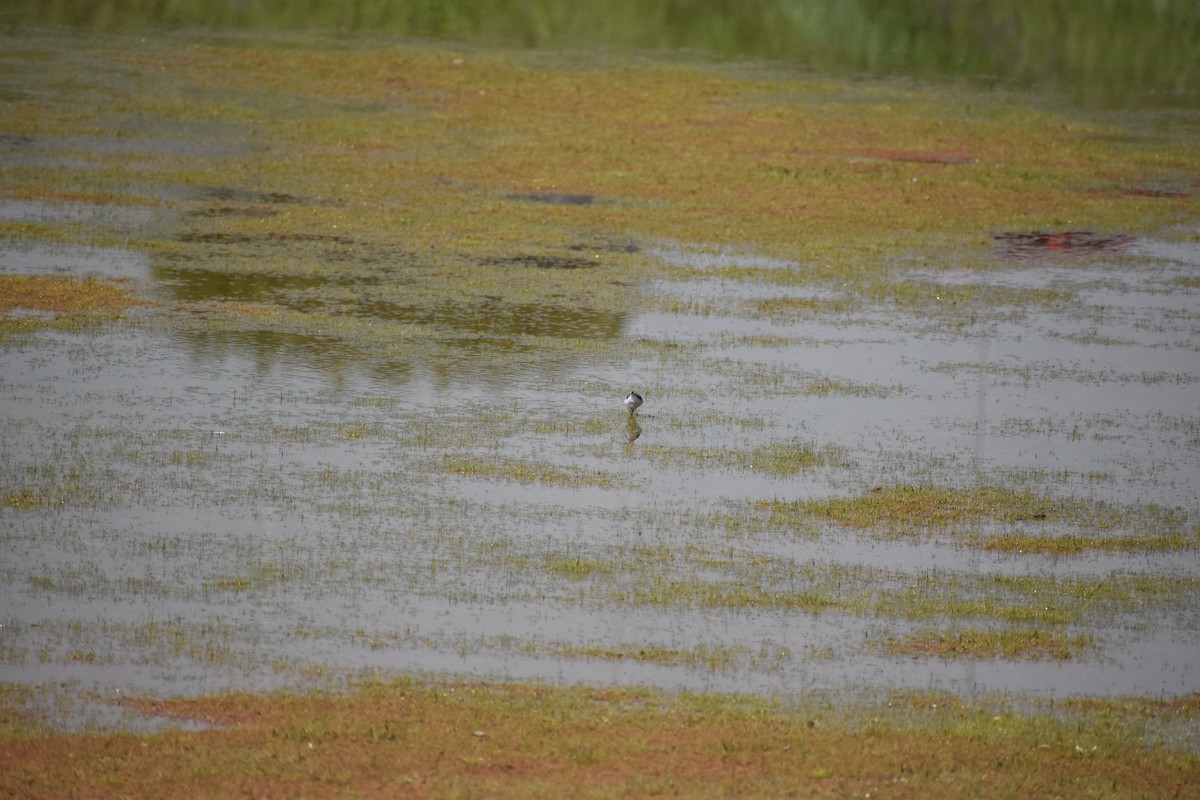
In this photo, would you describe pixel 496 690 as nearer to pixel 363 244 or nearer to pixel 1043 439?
pixel 1043 439

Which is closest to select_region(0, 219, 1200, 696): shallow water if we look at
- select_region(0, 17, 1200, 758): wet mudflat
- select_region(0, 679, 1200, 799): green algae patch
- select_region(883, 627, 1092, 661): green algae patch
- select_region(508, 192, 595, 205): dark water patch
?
select_region(0, 17, 1200, 758): wet mudflat

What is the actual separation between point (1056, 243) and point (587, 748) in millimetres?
15971

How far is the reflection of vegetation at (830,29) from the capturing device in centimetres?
3694

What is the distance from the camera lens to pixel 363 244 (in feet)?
73.9

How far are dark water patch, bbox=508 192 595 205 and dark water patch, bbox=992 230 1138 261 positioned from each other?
234 inches

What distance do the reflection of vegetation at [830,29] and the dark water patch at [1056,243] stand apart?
10.5 m

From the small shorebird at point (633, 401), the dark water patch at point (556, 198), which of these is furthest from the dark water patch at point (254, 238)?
the small shorebird at point (633, 401)

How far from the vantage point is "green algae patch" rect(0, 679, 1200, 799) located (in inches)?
391

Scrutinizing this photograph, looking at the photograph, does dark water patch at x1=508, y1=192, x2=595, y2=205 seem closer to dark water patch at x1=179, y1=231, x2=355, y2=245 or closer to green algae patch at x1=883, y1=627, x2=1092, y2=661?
dark water patch at x1=179, y1=231, x2=355, y2=245

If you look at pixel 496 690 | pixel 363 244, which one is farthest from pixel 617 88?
pixel 496 690

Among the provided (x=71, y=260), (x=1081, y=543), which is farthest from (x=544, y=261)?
(x=1081, y=543)

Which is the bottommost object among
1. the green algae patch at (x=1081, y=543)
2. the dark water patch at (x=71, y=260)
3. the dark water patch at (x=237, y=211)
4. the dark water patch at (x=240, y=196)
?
the green algae patch at (x=1081, y=543)

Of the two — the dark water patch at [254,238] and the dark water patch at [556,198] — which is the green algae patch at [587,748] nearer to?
the dark water patch at [254,238]

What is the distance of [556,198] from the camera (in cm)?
2519
